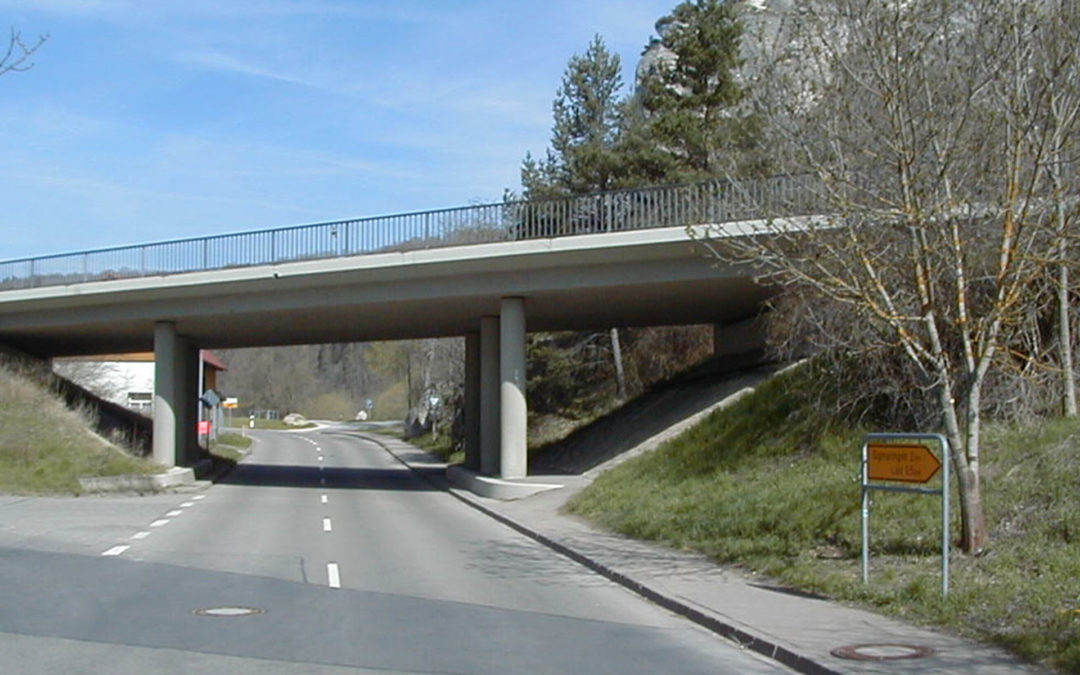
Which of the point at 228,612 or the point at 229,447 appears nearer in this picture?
the point at 228,612

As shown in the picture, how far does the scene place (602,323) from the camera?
39.9 m

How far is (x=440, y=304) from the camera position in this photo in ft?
110

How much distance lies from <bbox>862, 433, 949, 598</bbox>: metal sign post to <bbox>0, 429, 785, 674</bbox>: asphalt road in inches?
101

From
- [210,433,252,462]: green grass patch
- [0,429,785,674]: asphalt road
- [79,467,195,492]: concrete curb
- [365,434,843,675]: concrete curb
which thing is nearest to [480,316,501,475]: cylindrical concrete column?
[79,467,195,492]: concrete curb

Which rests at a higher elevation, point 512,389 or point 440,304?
point 440,304

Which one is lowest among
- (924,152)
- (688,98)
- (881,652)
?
(881,652)

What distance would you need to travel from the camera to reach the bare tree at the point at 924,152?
13.1 meters

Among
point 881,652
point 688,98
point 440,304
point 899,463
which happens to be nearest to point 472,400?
point 440,304

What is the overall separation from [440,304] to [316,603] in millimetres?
20799

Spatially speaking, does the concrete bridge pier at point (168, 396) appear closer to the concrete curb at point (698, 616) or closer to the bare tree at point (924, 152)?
the concrete curb at point (698, 616)

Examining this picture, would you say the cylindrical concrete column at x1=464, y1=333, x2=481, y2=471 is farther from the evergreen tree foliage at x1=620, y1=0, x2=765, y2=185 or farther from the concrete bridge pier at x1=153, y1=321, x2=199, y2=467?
the concrete bridge pier at x1=153, y1=321, x2=199, y2=467

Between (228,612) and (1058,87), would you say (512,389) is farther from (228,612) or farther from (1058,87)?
(1058,87)

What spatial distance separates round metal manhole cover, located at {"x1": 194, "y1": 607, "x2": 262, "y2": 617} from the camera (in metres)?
12.4

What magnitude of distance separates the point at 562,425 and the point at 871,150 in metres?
33.6
